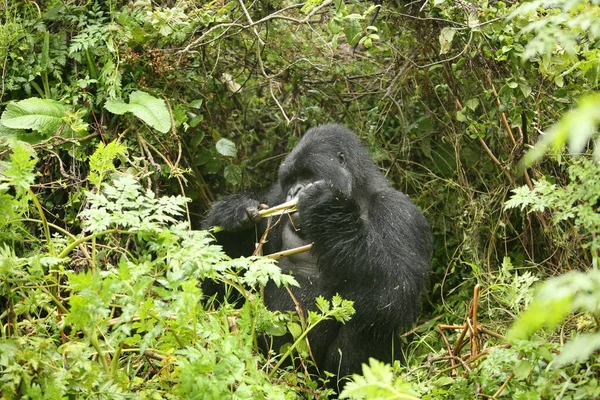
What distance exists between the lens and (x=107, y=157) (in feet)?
9.06

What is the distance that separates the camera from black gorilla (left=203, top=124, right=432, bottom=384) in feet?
12.3

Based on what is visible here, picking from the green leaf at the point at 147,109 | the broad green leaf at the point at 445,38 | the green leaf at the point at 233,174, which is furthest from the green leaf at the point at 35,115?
the broad green leaf at the point at 445,38

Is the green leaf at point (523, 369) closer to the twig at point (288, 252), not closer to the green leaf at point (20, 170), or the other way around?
the twig at point (288, 252)

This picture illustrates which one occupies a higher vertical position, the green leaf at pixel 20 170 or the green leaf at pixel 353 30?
the green leaf at pixel 353 30

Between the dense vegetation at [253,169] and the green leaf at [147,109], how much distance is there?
0.02 meters

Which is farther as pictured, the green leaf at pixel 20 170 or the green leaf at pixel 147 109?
the green leaf at pixel 147 109

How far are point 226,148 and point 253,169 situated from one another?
70 centimetres

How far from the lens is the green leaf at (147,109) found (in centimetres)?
425

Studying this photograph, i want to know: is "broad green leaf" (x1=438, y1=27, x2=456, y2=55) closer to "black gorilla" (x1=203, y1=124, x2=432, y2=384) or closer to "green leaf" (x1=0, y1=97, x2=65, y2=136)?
"black gorilla" (x1=203, y1=124, x2=432, y2=384)

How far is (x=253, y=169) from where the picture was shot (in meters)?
5.45

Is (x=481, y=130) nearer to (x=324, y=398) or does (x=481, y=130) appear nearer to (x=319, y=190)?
(x=319, y=190)

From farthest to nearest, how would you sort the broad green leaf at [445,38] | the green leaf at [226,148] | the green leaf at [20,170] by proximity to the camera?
1. the green leaf at [226,148]
2. the broad green leaf at [445,38]
3. the green leaf at [20,170]

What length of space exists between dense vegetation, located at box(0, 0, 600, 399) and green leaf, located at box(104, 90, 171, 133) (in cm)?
2

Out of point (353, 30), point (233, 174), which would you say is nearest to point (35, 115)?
point (233, 174)
